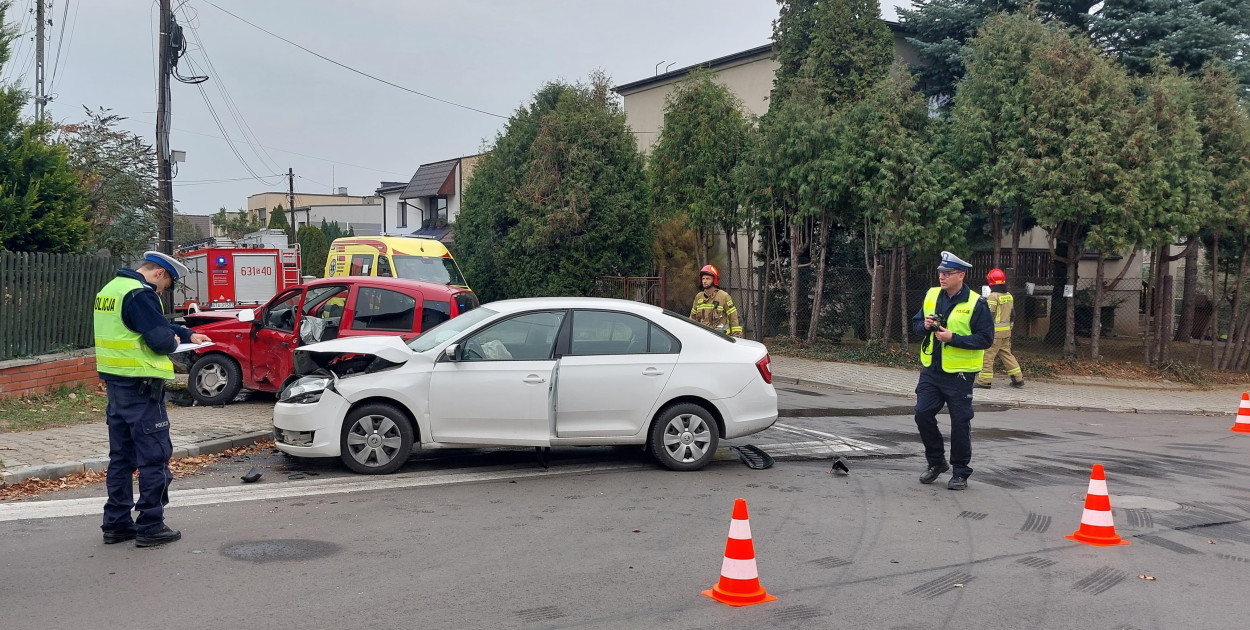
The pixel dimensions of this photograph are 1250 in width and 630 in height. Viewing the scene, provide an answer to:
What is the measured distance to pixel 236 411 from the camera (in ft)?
36.3

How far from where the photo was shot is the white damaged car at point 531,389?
26.5ft

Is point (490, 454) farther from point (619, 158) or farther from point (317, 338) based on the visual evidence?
point (619, 158)

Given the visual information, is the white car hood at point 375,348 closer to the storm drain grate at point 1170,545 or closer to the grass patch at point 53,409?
the grass patch at point 53,409

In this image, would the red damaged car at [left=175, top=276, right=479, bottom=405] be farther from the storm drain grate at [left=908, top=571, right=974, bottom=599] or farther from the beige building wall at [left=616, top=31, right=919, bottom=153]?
the beige building wall at [left=616, top=31, right=919, bottom=153]

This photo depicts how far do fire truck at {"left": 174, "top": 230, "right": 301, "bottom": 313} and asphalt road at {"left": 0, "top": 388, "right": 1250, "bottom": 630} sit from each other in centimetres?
1655

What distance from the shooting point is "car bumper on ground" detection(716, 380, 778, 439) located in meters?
8.53

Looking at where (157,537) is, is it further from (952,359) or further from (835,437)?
(835,437)

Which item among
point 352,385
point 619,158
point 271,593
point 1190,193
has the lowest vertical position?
point 271,593

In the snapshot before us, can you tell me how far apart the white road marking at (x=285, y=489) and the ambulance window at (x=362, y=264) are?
12898mm

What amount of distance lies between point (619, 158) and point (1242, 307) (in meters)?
14.7

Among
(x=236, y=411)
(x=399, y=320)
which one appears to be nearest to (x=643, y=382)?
(x=399, y=320)

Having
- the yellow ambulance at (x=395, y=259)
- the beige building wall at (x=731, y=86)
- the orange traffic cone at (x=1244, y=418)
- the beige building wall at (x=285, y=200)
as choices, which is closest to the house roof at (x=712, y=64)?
the beige building wall at (x=731, y=86)

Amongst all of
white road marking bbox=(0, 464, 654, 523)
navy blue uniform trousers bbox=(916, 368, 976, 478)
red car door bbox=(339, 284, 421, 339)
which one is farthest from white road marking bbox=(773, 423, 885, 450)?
red car door bbox=(339, 284, 421, 339)

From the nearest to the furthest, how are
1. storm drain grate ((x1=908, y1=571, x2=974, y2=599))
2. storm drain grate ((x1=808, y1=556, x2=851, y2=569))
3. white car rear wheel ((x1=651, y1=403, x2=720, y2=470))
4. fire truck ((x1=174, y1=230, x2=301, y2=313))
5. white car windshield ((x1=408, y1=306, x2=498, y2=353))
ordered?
storm drain grate ((x1=908, y1=571, x2=974, y2=599))
storm drain grate ((x1=808, y1=556, x2=851, y2=569))
white car windshield ((x1=408, y1=306, x2=498, y2=353))
white car rear wheel ((x1=651, y1=403, x2=720, y2=470))
fire truck ((x1=174, y1=230, x2=301, y2=313))
